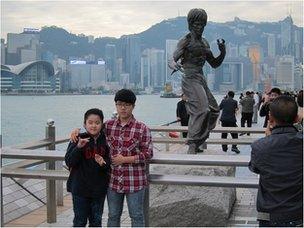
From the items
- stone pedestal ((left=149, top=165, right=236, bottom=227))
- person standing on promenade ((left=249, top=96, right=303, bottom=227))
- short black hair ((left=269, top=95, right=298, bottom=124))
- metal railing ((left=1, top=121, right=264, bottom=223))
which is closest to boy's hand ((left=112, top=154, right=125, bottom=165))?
metal railing ((left=1, top=121, right=264, bottom=223))

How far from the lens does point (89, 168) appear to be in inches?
163

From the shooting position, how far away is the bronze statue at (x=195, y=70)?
6.52 m

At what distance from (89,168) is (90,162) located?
52mm

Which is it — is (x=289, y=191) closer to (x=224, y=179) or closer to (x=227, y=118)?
(x=224, y=179)

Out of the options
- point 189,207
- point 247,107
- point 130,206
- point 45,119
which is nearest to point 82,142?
point 130,206

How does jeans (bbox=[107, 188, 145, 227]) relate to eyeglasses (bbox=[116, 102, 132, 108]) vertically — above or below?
below

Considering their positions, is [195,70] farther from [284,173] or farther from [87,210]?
[284,173]

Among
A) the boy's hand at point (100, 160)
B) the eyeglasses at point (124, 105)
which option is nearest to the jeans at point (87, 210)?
the boy's hand at point (100, 160)

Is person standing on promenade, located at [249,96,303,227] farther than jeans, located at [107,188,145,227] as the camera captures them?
No

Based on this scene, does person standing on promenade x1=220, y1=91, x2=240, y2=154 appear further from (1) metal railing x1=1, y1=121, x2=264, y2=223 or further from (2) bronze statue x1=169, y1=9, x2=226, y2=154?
(1) metal railing x1=1, y1=121, x2=264, y2=223

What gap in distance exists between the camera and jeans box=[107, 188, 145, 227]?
163 inches

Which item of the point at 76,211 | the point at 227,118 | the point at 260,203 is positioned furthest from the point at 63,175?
the point at 227,118

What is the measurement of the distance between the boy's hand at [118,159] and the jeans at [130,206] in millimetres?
278

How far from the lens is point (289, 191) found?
3188mm
